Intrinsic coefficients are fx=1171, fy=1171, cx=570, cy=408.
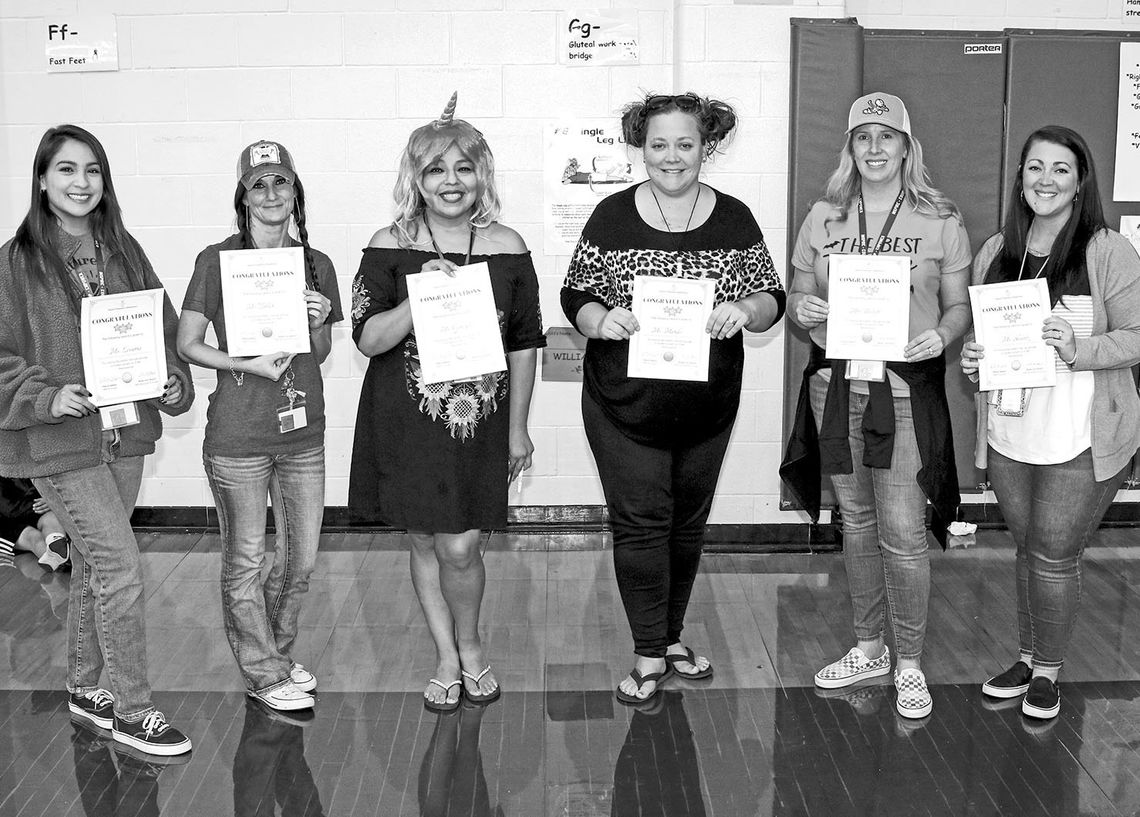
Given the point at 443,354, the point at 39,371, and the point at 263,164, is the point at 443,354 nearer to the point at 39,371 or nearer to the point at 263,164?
the point at 263,164

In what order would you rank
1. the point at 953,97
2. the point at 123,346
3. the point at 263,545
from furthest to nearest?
the point at 953,97, the point at 263,545, the point at 123,346

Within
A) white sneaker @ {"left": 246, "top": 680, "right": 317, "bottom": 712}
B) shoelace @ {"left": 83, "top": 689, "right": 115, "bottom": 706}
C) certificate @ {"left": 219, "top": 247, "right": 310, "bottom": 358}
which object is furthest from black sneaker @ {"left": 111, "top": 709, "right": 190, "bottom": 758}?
certificate @ {"left": 219, "top": 247, "right": 310, "bottom": 358}

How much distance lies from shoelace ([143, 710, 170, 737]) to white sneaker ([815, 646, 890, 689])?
195cm

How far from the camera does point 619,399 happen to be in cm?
342

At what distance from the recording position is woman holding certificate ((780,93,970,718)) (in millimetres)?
3340

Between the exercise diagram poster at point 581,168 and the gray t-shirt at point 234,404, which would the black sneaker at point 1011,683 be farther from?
the exercise diagram poster at point 581,168

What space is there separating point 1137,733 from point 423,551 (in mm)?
2123

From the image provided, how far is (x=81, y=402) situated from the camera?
9.64 feet

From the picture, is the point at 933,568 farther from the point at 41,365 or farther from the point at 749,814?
the point at 41,365

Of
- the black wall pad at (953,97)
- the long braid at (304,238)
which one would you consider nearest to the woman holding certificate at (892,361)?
the long braid at (304,238)

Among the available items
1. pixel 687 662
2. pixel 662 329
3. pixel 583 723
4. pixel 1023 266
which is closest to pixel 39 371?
pixel 662 329

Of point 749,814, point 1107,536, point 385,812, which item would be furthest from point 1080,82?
point 385,812

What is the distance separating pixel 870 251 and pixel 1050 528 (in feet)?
3.12

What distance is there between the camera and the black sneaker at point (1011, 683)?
11.8 ft
